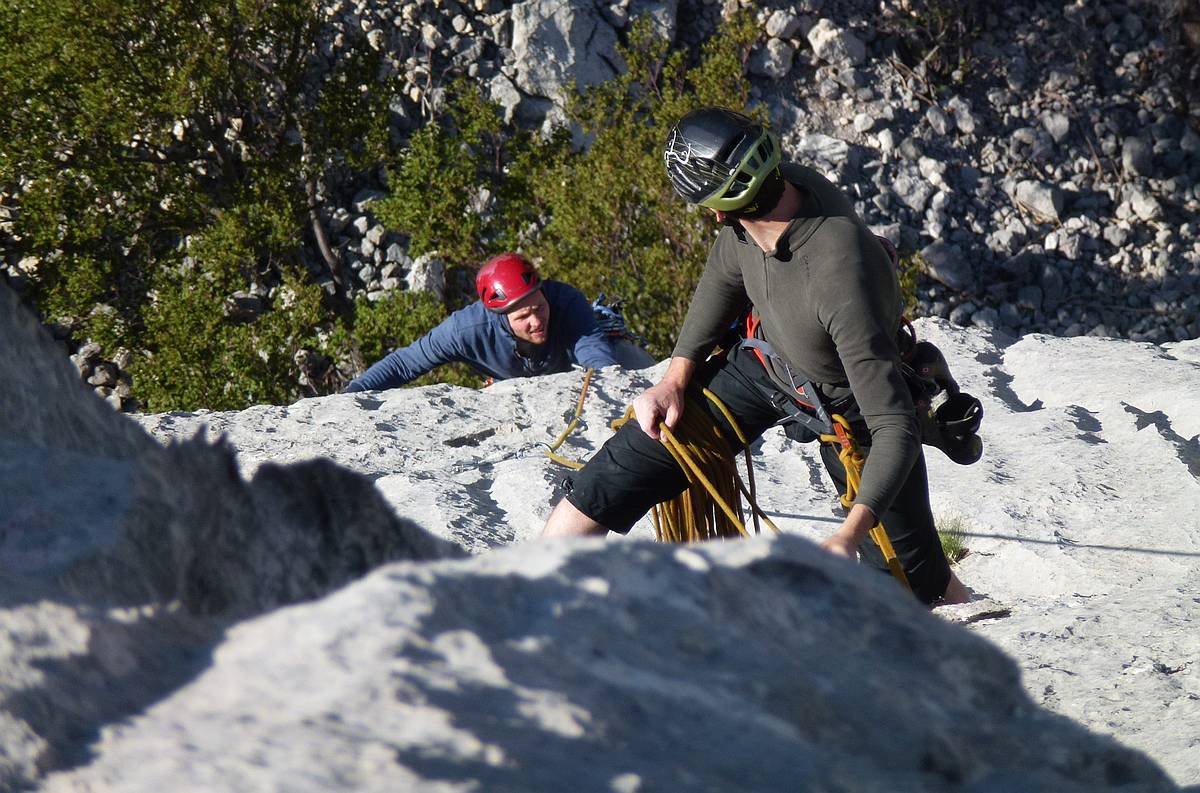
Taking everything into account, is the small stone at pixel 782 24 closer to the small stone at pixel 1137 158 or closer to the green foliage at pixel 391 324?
the small stone at pixel 1137 158

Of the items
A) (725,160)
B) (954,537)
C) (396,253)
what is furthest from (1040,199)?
(725,160)

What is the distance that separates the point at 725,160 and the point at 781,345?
23.6 inches

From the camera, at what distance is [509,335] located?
21.6 ft

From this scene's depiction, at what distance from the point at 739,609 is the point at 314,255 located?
13782 mm

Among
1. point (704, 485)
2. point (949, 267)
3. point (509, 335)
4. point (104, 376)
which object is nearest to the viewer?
point (704, 485)

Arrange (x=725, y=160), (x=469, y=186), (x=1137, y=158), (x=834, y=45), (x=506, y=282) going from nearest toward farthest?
1. (x=725, y=160)
2. (x=506, y=282)
3. (x=469, y=186)
4. (x=1137, y=158)
5. (x=834, y=45)

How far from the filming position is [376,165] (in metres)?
14.0

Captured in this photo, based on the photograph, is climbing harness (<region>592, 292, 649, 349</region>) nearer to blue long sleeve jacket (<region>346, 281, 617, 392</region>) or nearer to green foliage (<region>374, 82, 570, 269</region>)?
blue long sleeve jacket (<region>346, 281, 617, 392</region>)

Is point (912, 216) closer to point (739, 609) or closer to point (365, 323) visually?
point (365, 323)

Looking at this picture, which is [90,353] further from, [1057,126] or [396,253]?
[1057,126]

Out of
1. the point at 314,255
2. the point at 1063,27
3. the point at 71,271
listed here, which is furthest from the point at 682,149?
the point at 1063,27

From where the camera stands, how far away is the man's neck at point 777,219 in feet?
10.0

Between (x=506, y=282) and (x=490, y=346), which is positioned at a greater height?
(x=506, y=282)

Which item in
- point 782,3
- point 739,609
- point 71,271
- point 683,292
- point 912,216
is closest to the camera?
point 739,609
